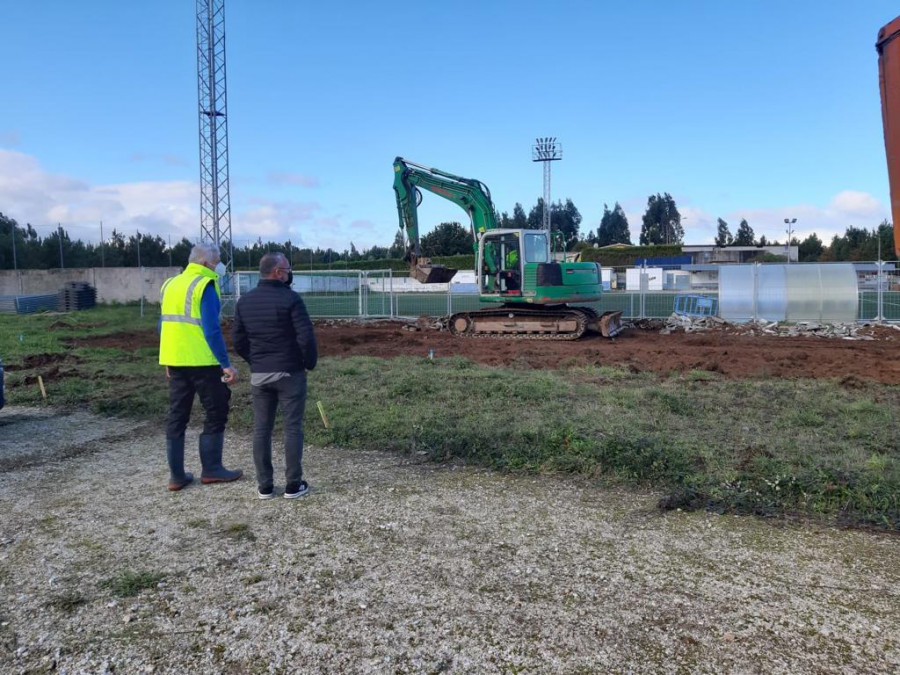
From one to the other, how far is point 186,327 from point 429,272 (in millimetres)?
12884

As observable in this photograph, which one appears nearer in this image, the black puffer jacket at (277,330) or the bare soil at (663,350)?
the black puffer jacket at (277,330)

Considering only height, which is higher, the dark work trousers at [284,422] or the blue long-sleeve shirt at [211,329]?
the blue long-sleeve shirt at [211,329]

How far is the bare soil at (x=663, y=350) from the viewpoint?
443 inches

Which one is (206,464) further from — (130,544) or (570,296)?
(570,296)

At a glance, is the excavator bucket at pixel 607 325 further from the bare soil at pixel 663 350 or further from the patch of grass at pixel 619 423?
the patch of grass at pixel 619 423

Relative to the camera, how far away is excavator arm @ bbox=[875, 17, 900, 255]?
3.61 m

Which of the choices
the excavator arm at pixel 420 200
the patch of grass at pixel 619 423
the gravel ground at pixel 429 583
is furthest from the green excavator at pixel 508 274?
the gravel ground at pixel 429 583

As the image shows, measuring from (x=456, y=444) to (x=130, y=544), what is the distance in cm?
283

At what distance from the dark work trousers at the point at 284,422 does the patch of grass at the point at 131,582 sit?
127cm

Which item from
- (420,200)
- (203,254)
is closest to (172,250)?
(420,200)

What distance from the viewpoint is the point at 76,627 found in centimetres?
314

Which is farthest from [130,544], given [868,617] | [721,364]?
[721,364]

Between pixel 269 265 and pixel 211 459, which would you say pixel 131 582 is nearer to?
pixel 211 459

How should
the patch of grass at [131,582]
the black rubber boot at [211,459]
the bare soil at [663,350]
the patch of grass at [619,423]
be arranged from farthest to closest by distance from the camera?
A: the bare soil at [663,350] → the black rubber boot at [211,459] → the patch of grass at [619,423] → the patch of grass at [131,582]
